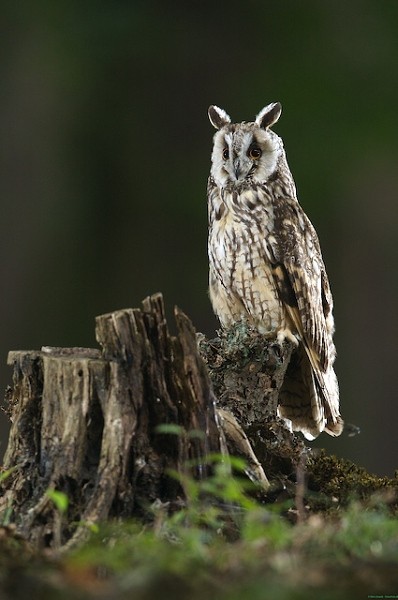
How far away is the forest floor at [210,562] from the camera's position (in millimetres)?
2143

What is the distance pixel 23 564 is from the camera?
2.45 metres

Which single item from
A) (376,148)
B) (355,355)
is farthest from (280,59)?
(355,355)

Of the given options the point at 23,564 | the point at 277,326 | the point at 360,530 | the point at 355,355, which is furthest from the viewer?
the point at 355,355

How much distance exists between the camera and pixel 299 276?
225 inches

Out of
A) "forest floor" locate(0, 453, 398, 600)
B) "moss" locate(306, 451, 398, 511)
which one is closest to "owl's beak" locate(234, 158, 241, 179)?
"moss" locate(306, 451, 398, 511)

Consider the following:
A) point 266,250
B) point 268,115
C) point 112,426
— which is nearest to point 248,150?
point 268,115

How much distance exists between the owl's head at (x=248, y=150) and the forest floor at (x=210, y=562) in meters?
2.95

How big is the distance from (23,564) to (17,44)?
1224cm

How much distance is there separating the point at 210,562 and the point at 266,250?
11.1 ft

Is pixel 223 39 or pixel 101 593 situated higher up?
A: pixel 223 39

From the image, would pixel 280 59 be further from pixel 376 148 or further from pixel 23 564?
pixel 23 564

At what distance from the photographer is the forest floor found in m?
2.14

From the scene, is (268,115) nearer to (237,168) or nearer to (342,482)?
(237,168)

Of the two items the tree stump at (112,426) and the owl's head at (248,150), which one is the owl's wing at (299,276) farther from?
the tree stump at (112,426)
